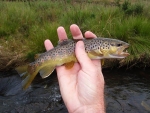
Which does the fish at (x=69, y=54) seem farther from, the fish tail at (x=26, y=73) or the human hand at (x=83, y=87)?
the human hand at (x=83, y=87)

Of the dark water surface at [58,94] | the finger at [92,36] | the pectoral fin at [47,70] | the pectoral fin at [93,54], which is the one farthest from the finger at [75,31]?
the dark water surface at [58,94]

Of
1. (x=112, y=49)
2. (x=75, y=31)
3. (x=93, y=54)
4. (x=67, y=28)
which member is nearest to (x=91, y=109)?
(x=93, y=54)

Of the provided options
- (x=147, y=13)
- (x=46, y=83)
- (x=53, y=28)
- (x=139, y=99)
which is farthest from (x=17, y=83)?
(x=147, y=13)

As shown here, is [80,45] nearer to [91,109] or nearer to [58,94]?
[91,109]

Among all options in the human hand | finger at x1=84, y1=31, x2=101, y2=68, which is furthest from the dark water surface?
the human hand

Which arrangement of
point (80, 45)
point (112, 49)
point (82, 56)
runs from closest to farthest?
point (82, 56), point (80, 45), point (112, 49)

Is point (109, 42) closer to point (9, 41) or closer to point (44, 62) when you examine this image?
point (44, 62)

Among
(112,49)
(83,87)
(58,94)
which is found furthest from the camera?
(58,94)
